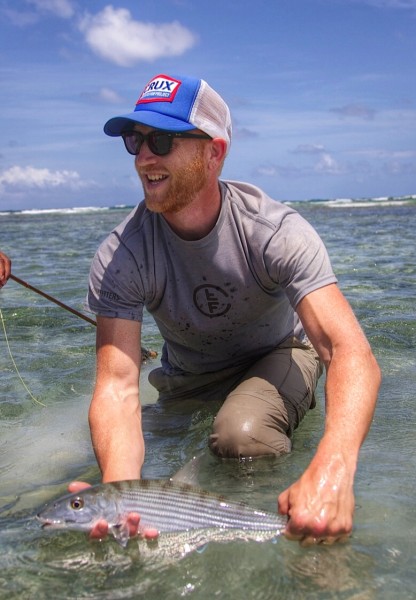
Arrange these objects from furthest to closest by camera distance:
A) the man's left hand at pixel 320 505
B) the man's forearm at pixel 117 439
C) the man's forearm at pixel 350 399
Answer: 1. the man's forearm at pixel 117 439
2. the man's forearm at pixel 350 399
3. the man's left hand at pixel 320 505

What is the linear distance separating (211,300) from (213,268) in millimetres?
235

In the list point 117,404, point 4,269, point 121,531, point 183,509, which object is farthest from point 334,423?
point 4,269

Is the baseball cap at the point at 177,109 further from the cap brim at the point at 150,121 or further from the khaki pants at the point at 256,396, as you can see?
the khaki pants at the point at 256,396

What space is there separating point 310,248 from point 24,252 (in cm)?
1888

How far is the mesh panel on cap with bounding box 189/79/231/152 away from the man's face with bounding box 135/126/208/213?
0.10 metres

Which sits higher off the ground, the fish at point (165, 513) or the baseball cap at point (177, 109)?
the baseball cap at point (177, 109)

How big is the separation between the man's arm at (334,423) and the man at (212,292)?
1cm

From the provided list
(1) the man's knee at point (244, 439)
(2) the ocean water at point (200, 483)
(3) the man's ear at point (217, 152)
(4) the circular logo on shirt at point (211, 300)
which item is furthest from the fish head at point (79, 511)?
(3) the man's ear at point (217, 152)

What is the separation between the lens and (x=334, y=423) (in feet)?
10.3

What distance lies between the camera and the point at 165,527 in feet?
9.92

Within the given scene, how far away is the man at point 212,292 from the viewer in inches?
144

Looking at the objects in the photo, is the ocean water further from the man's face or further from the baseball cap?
the baseball cap

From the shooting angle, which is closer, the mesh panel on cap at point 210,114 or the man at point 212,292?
the man at point 212,292

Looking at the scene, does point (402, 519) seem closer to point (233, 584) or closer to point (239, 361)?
point (233, 584)
